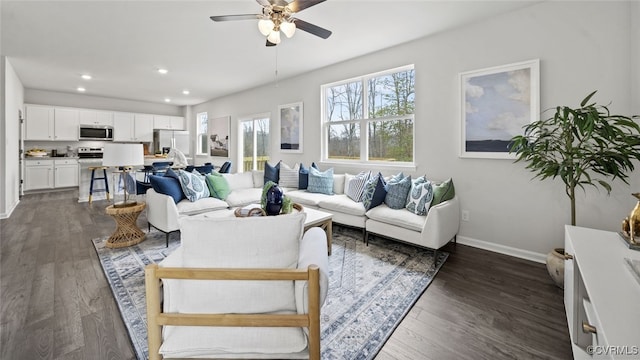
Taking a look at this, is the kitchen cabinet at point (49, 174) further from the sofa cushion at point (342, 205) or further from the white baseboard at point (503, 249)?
the white baseboard at point (503, 249)

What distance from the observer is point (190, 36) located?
144 inches

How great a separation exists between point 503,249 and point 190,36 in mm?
4748

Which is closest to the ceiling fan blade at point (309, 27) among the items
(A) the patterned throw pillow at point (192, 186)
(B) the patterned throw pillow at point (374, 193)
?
(B) the patterned throw pillow at point (374, 193)

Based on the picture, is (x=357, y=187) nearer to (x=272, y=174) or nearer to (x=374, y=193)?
(x=374, y=193)

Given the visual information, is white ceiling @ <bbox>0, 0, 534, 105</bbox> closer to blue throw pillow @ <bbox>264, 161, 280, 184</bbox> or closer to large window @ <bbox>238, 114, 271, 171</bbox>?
large window @ <bbox>238, 114, 271, 171</bbox>

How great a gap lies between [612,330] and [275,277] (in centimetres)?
108

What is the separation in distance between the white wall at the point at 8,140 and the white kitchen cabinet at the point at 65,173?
2020 millimetres

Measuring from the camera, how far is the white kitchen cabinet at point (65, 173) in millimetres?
6973

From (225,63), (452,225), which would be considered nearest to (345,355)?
(452,225)

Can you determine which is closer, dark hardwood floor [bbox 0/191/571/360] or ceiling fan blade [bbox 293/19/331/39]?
dark hardwood floor [bbox 0/191/571/360]

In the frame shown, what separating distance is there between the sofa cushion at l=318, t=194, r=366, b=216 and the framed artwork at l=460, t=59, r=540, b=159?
1428mm

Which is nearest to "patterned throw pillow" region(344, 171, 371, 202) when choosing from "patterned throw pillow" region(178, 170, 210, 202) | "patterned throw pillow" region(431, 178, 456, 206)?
"patterned throw pillow" region(431, 178, 456, 206)

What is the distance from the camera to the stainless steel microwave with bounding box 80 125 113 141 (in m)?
7.39

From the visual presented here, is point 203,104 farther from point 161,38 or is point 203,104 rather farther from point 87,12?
point 87,12
